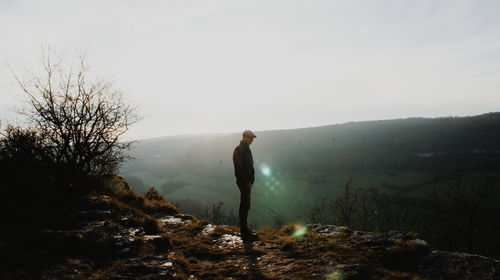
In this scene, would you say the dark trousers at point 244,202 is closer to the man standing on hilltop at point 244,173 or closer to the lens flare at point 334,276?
the man standing on hilltop at point 244,173

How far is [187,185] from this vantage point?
156 m

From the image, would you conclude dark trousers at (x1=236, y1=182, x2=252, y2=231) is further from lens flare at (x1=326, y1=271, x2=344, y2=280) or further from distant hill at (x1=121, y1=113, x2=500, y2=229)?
distant hill at (x1=121, y1=113, x2=500, y2=229)

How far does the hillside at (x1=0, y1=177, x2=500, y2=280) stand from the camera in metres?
5.70

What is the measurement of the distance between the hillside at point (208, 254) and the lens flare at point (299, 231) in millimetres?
34

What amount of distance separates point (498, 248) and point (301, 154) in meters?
149

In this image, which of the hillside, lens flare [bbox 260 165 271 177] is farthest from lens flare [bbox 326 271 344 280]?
lens flare [bbox 260 165 271 177]

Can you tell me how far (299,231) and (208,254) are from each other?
3.15 m

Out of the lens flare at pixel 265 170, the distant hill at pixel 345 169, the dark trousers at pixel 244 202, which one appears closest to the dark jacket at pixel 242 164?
the dark trousers at pixel 244 202

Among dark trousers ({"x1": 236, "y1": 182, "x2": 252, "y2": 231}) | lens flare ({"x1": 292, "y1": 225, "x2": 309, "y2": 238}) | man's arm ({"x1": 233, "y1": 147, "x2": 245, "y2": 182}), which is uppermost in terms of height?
man's arm ({"x1": 233, "y1": 147, "x2": 245, "y2": 182})

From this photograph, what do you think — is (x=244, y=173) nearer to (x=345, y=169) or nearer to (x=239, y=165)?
(x=239, y=165)

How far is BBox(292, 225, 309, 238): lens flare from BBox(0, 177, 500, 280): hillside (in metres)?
0.03

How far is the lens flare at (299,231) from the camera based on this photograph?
8921 mm

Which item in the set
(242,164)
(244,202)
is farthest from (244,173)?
(244,202)

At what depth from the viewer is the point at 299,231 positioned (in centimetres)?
940
